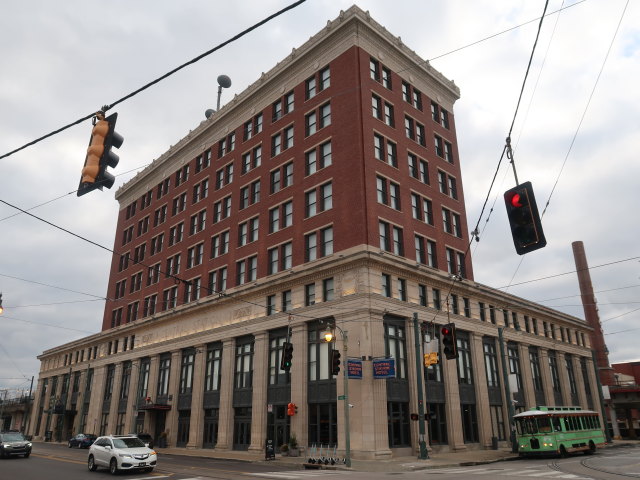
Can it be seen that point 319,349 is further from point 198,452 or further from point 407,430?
point 198,452

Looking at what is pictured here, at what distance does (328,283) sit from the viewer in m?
37.9

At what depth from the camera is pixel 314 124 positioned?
44000mm

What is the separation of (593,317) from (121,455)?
7872 centimetres

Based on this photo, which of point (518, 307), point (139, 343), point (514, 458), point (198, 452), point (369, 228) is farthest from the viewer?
point (139, 343)

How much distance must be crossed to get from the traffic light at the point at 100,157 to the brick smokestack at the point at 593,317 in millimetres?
80061

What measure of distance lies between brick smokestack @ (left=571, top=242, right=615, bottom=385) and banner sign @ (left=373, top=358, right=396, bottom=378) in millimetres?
56311

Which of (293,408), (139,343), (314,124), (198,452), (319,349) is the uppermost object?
(314,124)

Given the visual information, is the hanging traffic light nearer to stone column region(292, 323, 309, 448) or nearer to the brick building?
the brick building

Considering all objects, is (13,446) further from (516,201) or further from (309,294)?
(516,201)

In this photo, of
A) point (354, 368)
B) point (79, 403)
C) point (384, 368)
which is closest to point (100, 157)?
point (354, 368)

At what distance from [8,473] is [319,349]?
67.9 ft

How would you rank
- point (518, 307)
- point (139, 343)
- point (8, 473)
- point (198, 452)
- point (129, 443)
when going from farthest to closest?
point (139, 343)
point (518, 307)
point (198, 452)
point (129, 443)
point (8, 473)

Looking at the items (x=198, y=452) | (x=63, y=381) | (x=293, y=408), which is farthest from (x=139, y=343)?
(x=293, y=408)

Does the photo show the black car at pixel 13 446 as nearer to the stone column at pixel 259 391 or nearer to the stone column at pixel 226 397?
the stone column at pixel 226 397
